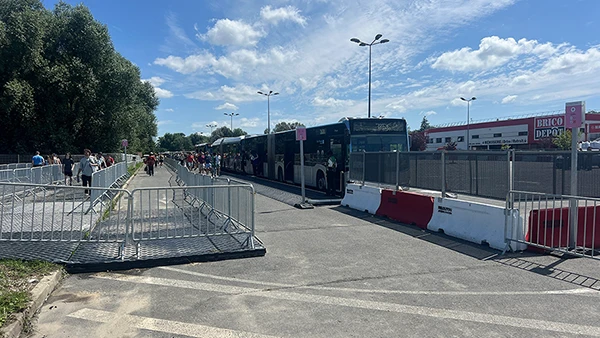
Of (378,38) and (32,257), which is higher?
(378,38)

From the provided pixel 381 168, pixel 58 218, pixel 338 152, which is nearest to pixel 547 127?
pixel 338 152

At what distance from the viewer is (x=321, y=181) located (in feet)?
61.3

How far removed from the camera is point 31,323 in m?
4.38

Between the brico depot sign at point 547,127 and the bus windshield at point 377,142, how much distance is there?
164 ft

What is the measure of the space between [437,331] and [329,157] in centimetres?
1339

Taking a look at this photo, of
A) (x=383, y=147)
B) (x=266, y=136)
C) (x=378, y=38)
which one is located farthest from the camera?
(x=378, y=38)

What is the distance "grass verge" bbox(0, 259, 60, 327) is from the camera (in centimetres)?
439

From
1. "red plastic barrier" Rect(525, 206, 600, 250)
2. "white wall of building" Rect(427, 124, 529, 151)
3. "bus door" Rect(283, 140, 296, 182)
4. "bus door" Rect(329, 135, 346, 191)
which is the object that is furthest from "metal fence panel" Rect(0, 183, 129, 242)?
"white wall of building" Rect(427, 124, 529, 151)

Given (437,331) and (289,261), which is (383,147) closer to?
(289,261)

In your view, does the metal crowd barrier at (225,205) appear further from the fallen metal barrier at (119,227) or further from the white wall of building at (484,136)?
the white wall of building at (484,136)

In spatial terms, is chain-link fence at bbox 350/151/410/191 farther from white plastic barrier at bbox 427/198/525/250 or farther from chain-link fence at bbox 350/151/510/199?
white plastic barrier at bbox 427/198/525/250

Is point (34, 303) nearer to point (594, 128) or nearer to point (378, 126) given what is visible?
point (378, 126)

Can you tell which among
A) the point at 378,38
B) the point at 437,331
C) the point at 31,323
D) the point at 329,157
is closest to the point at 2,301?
the point at 31,323

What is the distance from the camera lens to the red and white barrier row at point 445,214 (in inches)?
306
